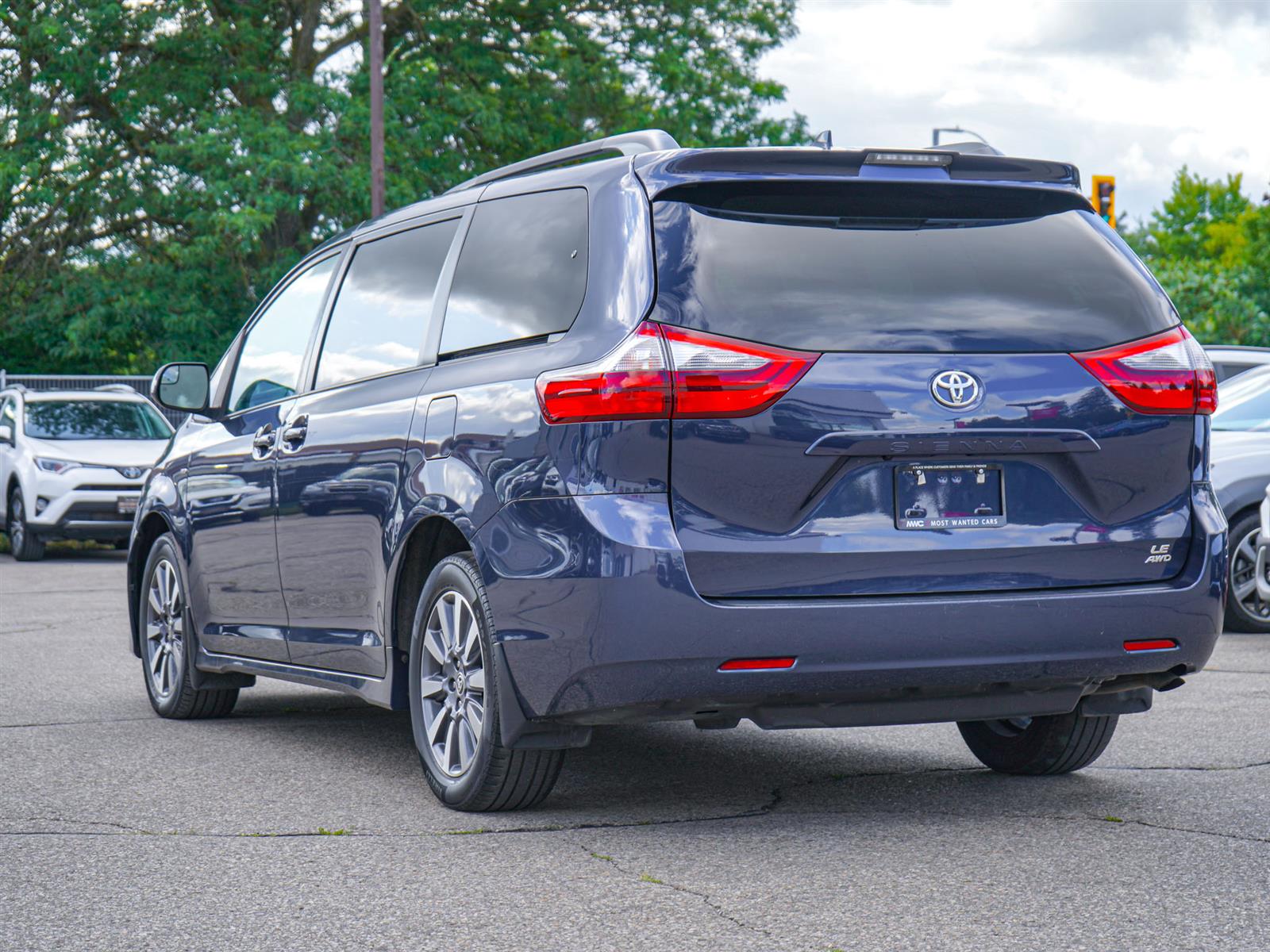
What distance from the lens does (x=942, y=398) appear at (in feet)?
15.9

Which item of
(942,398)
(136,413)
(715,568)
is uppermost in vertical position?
(942,398)

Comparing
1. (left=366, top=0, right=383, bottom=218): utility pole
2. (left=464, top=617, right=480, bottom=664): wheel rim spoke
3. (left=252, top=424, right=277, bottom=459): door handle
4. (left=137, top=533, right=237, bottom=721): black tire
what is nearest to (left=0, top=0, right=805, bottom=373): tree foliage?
(left=366, top=0, right=383, bottom=218): utility pole

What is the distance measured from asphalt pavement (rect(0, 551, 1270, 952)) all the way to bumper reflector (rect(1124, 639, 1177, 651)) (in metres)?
0.50

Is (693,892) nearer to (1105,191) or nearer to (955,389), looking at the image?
(955,389)

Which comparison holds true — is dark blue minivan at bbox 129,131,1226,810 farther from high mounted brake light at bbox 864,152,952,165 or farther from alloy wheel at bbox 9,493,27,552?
alloy wheel at bbox 9,493,27,552

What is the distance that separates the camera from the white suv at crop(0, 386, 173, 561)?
61.7ft

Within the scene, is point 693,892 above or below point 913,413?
below

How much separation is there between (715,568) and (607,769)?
1754mm

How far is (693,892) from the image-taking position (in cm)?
439

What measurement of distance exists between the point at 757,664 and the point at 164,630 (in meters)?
3.93

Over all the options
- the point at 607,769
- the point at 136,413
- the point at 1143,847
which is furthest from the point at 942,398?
the point at 136,413

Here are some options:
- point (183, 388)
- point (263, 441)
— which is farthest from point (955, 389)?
point (183, 388)

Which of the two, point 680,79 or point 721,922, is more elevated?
point 680,79

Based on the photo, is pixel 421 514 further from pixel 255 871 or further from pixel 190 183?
pixel 190 183
